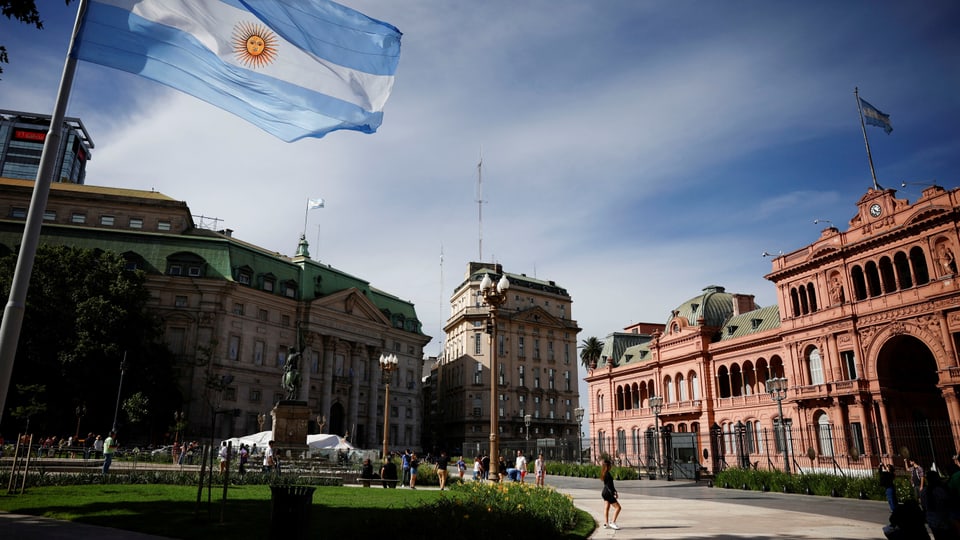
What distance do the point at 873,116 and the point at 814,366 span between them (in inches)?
722

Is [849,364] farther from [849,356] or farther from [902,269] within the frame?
[902,269]

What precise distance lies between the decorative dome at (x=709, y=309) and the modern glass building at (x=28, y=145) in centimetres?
11419

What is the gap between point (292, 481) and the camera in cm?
2317

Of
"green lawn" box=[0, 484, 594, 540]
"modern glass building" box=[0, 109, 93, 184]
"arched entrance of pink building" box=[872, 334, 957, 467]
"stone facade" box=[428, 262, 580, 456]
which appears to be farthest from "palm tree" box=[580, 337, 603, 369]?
"modern glass building" box=[0, 109, 93, 184]

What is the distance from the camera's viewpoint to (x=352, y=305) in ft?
245

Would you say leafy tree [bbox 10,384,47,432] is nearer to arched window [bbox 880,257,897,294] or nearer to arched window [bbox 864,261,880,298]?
arched window [bbox 864,261,880,298]

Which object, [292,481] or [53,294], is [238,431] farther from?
[292,481]

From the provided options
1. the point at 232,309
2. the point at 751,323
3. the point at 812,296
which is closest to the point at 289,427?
the point at 232,309

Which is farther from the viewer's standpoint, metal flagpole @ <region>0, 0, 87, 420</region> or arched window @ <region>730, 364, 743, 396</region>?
arched window @ <region>730, 364, 743, 396</region>

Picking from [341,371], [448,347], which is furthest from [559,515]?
[448,347]

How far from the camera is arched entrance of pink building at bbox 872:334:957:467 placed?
36625 mm

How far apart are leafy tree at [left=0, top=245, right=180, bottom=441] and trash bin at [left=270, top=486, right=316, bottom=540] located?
1648 inches

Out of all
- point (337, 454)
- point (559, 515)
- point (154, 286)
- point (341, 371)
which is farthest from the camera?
point (341, 371)

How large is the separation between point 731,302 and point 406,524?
56.7 metres
